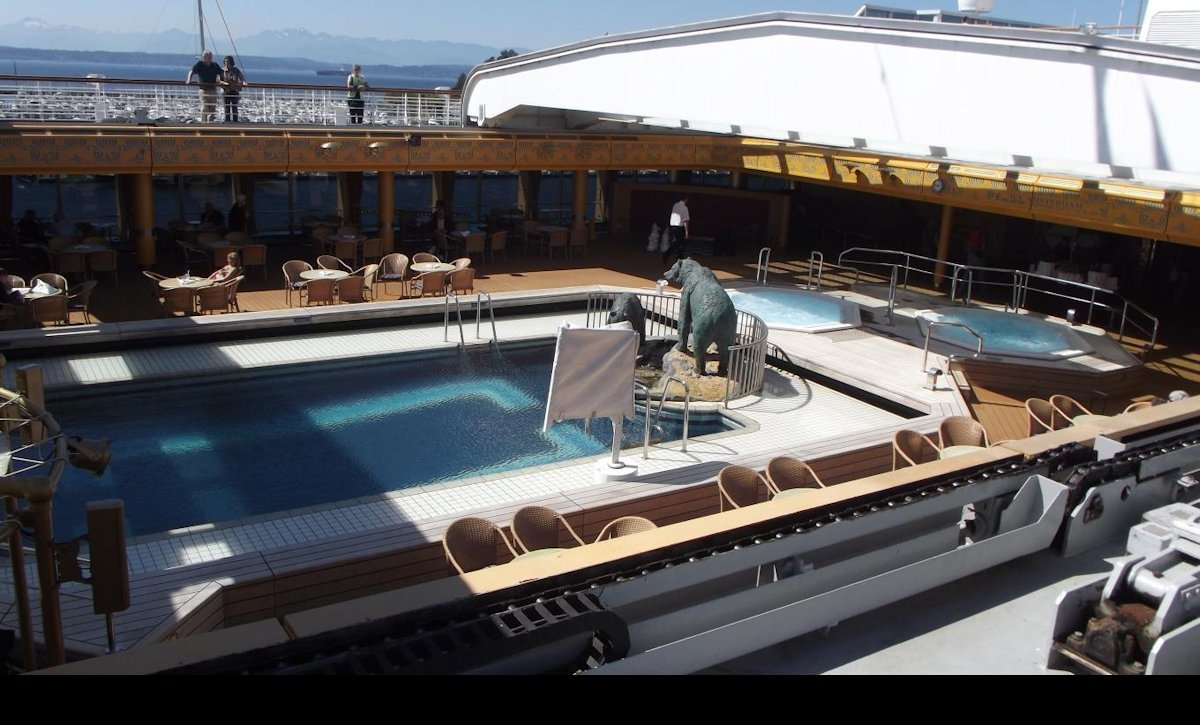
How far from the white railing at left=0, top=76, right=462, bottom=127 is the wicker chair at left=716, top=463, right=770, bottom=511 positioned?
14.5 meters

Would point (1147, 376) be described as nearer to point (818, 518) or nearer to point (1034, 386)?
point (1034, 386)

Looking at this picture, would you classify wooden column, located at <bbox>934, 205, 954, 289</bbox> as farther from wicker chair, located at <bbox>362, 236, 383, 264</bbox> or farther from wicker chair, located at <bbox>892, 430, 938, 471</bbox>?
wicker chair, located at <bbox>362, 236, 383, 264</bbox>

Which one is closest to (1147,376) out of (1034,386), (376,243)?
(1034,386)

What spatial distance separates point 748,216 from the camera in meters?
25.7

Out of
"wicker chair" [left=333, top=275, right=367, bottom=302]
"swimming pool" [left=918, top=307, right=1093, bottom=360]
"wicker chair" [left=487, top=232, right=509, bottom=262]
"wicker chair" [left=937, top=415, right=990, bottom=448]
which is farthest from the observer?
"wicker chair" [left=487, top=232, right=509, bottom=262]

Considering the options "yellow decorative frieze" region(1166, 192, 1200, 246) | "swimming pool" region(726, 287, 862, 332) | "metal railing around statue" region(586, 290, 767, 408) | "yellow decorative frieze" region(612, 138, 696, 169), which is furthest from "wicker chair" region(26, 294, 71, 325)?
"yellow decorative frieze" region(1166, 192, 1200, 246)

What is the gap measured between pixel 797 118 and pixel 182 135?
1097 cm

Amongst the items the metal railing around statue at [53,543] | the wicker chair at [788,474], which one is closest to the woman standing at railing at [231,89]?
the wicker chair at [788,474]

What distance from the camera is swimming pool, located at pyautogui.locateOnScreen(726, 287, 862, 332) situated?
1605cm

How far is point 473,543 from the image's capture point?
7.31 m

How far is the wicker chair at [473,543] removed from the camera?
717cm

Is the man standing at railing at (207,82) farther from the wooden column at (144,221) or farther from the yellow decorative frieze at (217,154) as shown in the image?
the wooden column at (144,221)

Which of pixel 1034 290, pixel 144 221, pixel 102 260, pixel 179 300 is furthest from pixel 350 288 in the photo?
pixel 1034 290

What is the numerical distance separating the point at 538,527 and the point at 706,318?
237 inches
